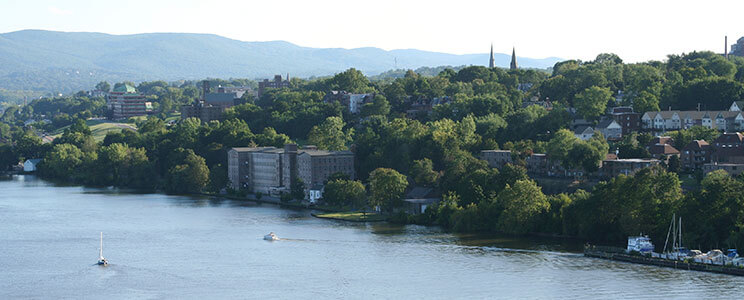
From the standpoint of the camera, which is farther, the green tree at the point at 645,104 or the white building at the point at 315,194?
the green tree at the point at 645,104

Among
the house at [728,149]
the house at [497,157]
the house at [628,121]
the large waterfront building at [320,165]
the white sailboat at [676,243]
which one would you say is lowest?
the white sailboat at [676,243]

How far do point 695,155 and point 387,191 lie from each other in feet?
60.3

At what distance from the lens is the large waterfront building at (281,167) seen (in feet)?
239

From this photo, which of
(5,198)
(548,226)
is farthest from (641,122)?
(5,198)

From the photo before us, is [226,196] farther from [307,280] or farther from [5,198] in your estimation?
[307,280]

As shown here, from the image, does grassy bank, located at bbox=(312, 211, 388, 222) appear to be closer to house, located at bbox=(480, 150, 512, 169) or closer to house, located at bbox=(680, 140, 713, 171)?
house, located at bbox=(480, 150, 512, 169)

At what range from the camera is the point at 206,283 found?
1572 inches

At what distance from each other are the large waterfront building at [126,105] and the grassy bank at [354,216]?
330 feet

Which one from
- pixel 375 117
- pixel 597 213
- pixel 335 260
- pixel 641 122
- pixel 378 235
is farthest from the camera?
pixel 375 117

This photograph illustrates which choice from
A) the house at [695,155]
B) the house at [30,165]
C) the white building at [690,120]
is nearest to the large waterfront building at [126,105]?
the house at [30,165]

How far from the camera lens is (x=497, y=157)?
67.9m

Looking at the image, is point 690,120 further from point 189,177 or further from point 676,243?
point 189,177

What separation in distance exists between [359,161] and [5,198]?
27031 millimetres

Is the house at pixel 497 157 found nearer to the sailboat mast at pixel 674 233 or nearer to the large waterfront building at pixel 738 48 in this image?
the sailboat mast at pixel 674 233
